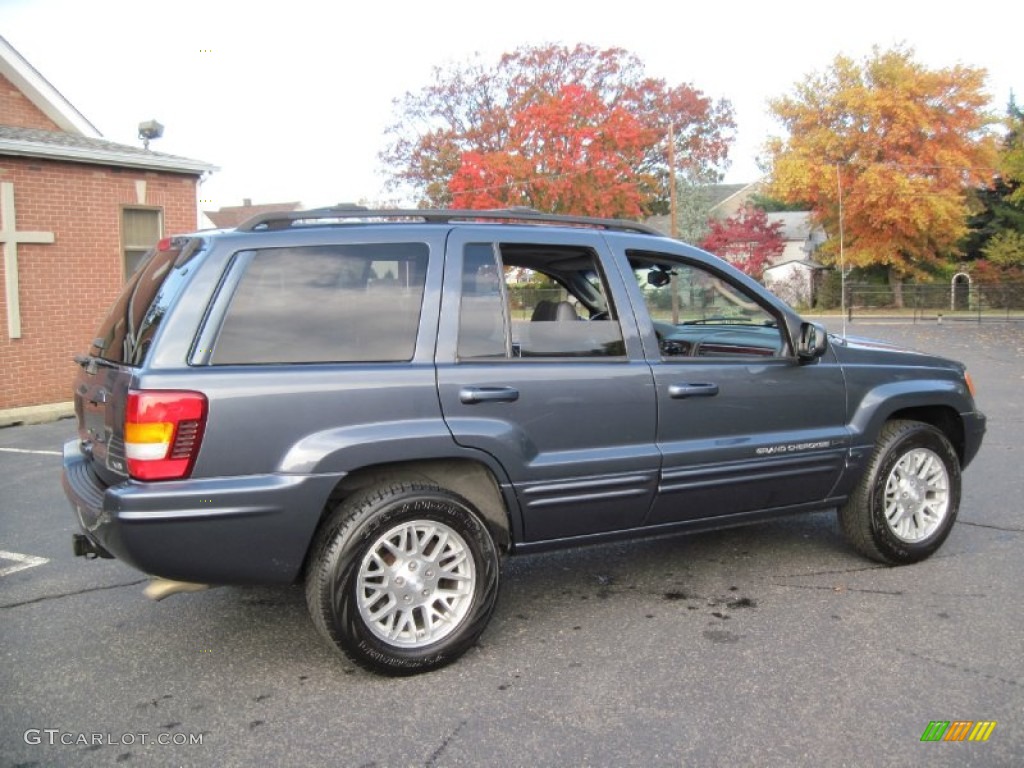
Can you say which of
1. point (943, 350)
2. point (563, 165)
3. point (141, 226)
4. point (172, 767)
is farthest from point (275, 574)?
point (563, 165)

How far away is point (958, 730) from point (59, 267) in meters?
12.7

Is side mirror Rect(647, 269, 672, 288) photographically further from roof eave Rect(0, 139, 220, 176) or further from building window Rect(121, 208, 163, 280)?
building window Rect(121, 208, 163, 280)

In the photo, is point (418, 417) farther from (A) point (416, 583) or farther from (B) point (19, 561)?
(B) point (19, 561)

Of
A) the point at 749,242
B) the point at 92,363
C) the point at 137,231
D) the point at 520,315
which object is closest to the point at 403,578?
the point at 520,315

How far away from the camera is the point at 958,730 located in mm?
3016

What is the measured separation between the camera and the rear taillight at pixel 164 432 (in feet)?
10.3

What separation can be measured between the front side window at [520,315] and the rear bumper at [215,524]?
0.88m

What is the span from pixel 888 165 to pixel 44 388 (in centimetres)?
3532

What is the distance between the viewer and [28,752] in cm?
295

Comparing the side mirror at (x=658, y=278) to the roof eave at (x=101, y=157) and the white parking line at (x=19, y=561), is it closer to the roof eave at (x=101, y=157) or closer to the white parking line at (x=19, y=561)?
the white parking line at (x=19, y=561)

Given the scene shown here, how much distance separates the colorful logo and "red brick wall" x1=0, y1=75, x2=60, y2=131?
1522 centimetres

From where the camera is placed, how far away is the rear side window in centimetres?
337

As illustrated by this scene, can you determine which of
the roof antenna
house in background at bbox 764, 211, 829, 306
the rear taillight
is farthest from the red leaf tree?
the rear taillight

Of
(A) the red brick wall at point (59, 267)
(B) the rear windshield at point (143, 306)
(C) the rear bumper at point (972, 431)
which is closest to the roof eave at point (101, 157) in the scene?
(A) the red brick wall at point (59, 267)
